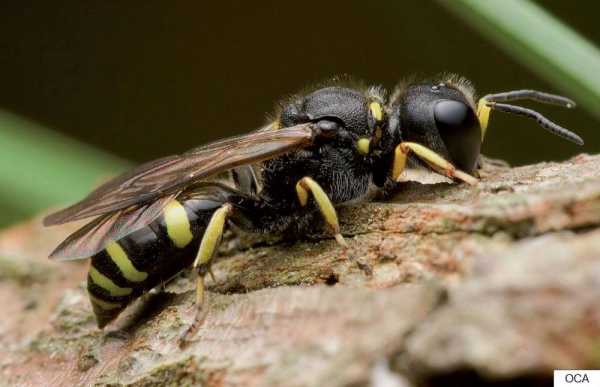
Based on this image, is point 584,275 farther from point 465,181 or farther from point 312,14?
point 312,14

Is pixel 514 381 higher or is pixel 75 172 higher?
pixel 514 381

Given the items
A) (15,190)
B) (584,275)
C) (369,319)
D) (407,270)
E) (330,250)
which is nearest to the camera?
(584,275)

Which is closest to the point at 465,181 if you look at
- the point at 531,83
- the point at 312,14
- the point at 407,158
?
the point at 407,158

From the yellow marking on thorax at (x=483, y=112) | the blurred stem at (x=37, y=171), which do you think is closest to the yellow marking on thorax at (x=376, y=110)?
the yellow marking on thorax at (x=483, y=112)

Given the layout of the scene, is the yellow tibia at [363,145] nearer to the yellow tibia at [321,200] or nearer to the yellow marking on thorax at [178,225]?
the yellow tibia at [321,200]

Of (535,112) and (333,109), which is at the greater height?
(535,112)

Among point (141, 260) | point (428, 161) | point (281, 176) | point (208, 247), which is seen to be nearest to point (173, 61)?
point (281, 176)

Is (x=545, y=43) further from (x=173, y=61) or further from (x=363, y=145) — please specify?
(x=173, y=61)
